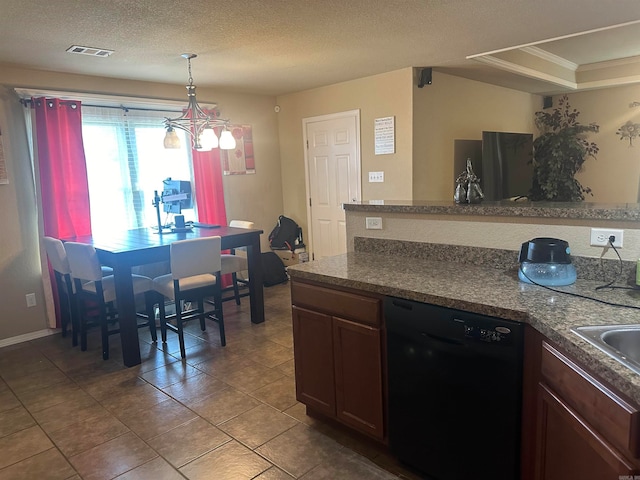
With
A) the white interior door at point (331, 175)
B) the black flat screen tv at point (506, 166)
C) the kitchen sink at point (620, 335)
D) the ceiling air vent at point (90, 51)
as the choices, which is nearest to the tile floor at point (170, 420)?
the kitchen sink at point (620, 335)

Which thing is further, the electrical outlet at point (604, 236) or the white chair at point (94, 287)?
the white chair at point (94, 287)

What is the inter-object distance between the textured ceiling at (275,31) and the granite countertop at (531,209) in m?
1.24

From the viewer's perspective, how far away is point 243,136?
5309 millimetres

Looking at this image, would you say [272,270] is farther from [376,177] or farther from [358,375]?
[358,375]

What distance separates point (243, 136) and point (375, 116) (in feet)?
5.47

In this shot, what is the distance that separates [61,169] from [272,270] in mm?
2458

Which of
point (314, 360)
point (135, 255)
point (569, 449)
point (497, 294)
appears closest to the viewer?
point (569, 449)

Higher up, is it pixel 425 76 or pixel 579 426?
pixel 425 76

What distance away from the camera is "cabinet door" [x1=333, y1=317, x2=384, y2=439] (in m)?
1.96

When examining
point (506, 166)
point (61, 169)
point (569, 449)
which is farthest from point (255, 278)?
point (506, 166)

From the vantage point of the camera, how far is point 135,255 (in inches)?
123

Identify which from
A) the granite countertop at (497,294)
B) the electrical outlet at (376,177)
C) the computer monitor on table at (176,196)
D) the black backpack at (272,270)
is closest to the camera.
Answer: the granite countertop at (497,294)

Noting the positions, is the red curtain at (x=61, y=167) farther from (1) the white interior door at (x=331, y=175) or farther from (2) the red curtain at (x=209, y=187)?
(1) the white interior door at (x=331, y=175)

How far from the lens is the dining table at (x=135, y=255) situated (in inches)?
122
